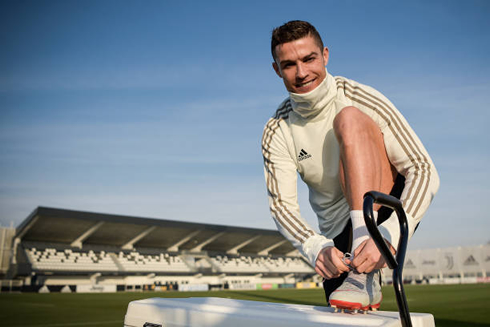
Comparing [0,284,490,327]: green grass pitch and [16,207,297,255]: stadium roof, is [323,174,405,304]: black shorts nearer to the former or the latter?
[0,284,490,327]: green grass pitch

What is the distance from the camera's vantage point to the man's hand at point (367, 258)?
1409 mm

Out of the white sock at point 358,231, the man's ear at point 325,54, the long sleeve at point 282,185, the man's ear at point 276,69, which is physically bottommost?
the white sock at point 358,231

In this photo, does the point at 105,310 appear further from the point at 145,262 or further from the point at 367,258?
the point at 145,262

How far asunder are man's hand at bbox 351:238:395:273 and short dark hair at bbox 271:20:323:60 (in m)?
0.97

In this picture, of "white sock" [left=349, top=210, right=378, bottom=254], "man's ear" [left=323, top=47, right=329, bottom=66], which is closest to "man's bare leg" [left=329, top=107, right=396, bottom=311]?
"white sock" [left=349, top=210, right=378, bottom=254]

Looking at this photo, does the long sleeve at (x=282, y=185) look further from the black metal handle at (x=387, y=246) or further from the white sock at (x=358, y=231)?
the black metal handle at (x=387, y=246)

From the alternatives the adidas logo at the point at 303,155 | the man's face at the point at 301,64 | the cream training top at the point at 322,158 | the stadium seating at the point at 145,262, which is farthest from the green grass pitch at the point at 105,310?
the stadium seating at the point at 145,262

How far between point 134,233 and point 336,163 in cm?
3246

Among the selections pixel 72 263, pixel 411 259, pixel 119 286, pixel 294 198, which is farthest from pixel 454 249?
pixel 294 198

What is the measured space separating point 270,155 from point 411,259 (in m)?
50.6

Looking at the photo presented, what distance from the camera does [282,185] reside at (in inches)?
86.9

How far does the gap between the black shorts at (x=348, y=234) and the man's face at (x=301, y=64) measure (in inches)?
26.4

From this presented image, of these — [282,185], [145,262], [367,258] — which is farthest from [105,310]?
[145,262]

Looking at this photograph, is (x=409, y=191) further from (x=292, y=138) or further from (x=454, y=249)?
(x=454, y=249)
